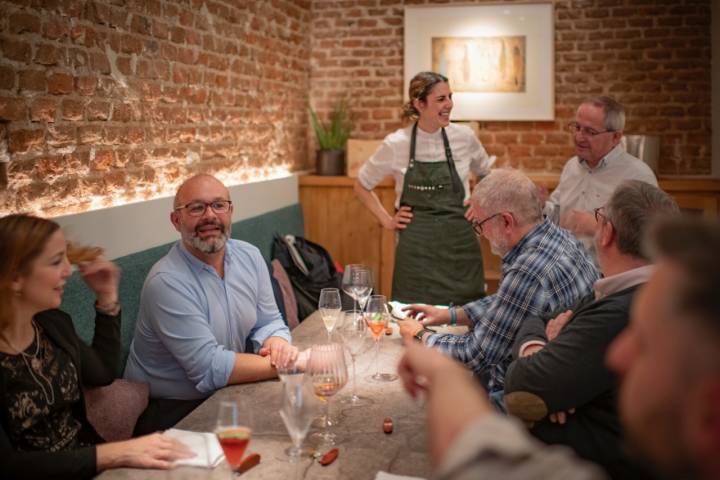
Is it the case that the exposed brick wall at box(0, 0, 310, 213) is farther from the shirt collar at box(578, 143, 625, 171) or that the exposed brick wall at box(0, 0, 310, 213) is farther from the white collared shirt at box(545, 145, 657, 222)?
the shirt collar at box(578, 143, 625, 171)

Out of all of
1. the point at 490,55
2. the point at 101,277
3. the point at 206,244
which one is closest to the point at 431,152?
the point at 490,55

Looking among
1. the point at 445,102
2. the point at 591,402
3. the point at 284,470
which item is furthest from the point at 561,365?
the point at 445,102

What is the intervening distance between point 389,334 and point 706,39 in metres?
4.30

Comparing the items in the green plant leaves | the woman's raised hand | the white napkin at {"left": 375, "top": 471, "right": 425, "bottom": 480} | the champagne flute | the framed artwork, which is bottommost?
the white napkin at {"left": 375, "top": 471, "right": 425, "bottom": 480}

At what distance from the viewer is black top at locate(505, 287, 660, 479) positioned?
6.07 feet

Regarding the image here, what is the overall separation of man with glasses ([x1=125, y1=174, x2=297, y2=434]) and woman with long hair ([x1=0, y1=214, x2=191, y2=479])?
40 centimetres

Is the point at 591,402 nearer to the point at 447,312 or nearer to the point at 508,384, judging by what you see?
the point at 508,384

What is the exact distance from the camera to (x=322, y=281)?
481 centimetres

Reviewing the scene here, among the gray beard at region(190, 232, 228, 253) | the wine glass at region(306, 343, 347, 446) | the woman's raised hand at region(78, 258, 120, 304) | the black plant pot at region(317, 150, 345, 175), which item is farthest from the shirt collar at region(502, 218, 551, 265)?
the black plant pot at region(317, 150, 345, 175)

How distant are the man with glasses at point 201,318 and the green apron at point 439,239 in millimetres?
1784

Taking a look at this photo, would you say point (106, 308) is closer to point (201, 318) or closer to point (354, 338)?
point (201, 318)

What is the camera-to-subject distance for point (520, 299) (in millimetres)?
2455

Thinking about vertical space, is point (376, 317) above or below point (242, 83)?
below

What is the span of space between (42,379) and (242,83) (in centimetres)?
328
